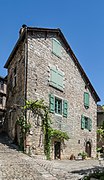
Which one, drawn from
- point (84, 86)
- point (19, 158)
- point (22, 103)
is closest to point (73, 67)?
point (84, 86)

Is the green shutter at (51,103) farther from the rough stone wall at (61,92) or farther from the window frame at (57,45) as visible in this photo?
the window frame at (57,45)

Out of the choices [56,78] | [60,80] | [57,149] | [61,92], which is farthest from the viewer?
[61,92]

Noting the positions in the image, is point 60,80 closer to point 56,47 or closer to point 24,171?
point 56,47

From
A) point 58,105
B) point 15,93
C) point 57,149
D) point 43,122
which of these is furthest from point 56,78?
point 57,149

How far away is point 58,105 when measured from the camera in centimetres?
1984

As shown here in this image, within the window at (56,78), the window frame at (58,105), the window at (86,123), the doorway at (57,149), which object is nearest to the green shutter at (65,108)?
the window frame at (58,105)

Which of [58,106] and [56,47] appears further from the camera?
[56,47]

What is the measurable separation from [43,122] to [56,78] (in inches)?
141

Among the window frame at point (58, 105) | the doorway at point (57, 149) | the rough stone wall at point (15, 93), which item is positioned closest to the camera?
the rough stone wall at point (15, 93)

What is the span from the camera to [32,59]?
17953mm

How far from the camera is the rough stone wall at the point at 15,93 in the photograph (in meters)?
18.0

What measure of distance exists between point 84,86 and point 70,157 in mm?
6595

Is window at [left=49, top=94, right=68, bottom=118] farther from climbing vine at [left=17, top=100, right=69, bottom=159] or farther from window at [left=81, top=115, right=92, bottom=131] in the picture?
window at [left=81, top=115, right=92, bottom=131]

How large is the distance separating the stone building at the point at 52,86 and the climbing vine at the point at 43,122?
380 mm
